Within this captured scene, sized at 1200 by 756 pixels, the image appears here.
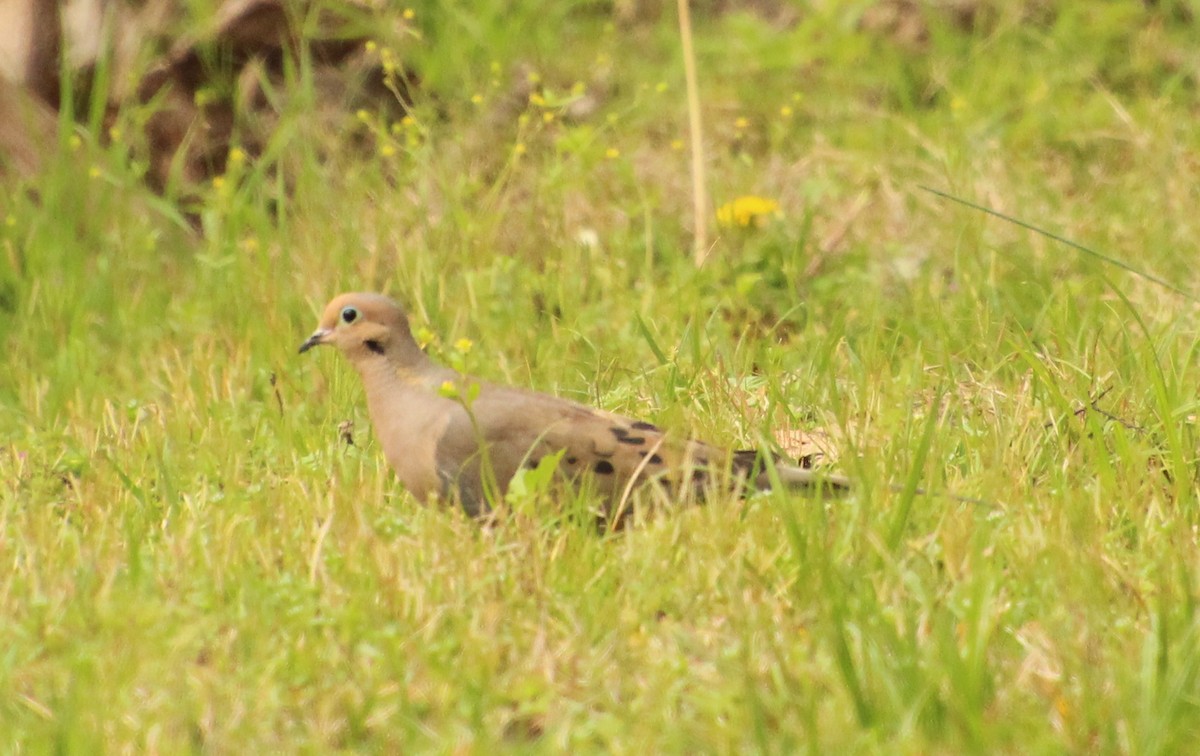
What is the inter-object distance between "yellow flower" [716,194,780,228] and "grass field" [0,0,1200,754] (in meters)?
0.10

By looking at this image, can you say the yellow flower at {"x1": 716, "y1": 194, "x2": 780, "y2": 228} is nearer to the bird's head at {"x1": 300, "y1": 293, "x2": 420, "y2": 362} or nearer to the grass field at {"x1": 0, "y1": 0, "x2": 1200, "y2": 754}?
the grass field at {"x1": 0, "y1": 0, "x2": 1200, "y2": 754}

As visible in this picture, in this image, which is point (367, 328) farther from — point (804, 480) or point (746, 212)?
point (746, 212)

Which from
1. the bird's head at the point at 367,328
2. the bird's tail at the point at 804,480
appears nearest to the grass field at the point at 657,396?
the bird's tail at the point at 804,480

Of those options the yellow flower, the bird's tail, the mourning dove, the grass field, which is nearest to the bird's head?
the mourning dove

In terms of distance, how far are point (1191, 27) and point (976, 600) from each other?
5799 mm

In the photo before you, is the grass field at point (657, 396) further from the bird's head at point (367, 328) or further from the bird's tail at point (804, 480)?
the bird's head at point (367, 328)

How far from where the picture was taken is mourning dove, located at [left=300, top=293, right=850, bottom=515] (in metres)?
4.02

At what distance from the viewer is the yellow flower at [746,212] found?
6309 mm

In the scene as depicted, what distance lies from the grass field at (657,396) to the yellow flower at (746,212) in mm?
96

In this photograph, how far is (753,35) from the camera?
325 inches

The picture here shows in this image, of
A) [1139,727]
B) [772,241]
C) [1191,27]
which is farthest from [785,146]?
[1139,727]

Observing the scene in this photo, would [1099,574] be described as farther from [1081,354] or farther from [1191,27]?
[1191,27]

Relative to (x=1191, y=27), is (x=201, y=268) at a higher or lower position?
lower

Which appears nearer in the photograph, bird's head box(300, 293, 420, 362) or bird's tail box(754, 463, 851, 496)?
bird's tail box(754, 463, 851, 496)
